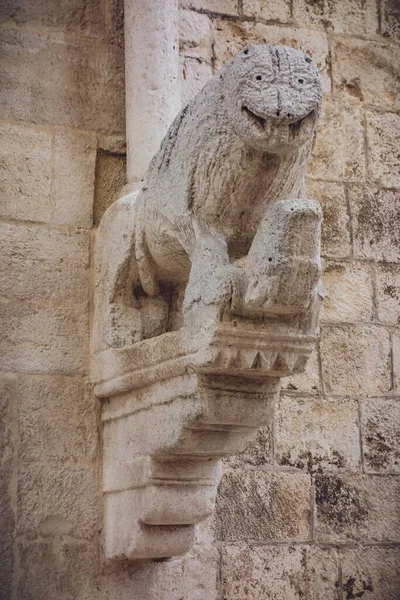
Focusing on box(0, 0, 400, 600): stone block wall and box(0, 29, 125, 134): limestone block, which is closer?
box(0, 0, 400, 600): stone block wall

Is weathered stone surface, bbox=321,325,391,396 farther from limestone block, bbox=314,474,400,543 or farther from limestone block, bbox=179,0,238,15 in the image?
limestone block, bbox=179,0,238,15

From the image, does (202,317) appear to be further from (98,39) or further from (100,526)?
(98,39)

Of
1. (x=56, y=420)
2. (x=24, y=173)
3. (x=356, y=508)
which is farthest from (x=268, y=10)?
(x=356, y=508)

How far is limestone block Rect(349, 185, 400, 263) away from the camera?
11.3 feet

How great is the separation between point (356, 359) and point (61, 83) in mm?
1428

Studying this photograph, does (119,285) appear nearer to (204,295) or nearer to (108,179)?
(108,179)

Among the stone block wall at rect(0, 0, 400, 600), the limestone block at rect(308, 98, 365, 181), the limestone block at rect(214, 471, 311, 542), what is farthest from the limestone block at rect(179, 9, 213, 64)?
the limestone block at rect(214, 471, 311, 542)

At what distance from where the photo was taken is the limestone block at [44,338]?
2.82 metres

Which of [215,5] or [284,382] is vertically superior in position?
Result: [215,5]

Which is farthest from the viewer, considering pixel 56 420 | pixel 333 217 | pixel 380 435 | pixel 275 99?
pixel 333 217

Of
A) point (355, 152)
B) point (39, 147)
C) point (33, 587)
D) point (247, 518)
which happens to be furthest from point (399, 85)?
point (33, 587)

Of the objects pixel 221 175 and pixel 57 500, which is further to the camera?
pixel 57 500

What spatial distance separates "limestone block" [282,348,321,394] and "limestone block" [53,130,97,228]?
35.4 inches

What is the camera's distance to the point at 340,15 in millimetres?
3629
